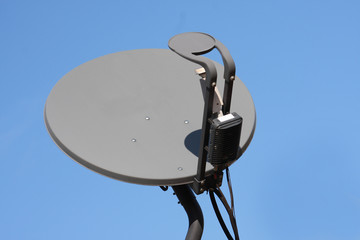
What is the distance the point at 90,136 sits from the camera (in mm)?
5953

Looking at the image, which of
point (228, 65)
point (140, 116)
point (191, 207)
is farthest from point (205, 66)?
point (191, 207)

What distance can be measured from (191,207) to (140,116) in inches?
37.4

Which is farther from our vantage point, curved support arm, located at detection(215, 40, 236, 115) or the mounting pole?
the mounting pole

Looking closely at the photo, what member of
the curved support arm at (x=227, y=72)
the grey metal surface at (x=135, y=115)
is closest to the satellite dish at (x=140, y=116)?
the grey metal surface at (x=135, y=115)

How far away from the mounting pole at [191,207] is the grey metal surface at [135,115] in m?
0.63

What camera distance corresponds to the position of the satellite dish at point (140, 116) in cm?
564

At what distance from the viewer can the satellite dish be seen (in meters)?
5.64

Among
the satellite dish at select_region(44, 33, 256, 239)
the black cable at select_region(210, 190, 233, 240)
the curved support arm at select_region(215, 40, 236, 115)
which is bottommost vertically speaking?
the black cable at select_region(210, 190, 233, 240)

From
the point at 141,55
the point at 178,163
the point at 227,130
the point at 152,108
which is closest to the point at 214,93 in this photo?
the point at 227,130

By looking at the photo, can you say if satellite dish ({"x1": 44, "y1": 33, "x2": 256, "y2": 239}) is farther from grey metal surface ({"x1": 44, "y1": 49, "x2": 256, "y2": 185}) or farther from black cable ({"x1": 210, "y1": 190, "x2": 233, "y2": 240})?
black cable ({"x1": 210, "y1": 190, "x2": 233, "y2": 240})

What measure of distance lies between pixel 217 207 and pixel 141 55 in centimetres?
179

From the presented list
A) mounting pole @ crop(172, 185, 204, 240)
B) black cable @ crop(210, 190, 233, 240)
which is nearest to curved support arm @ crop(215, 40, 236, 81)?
black cable @ crop(210, 190, 233, 240)

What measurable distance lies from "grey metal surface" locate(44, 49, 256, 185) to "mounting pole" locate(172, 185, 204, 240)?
632mm

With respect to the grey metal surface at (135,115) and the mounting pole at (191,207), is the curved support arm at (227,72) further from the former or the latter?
the mounting pole at (191,207)
